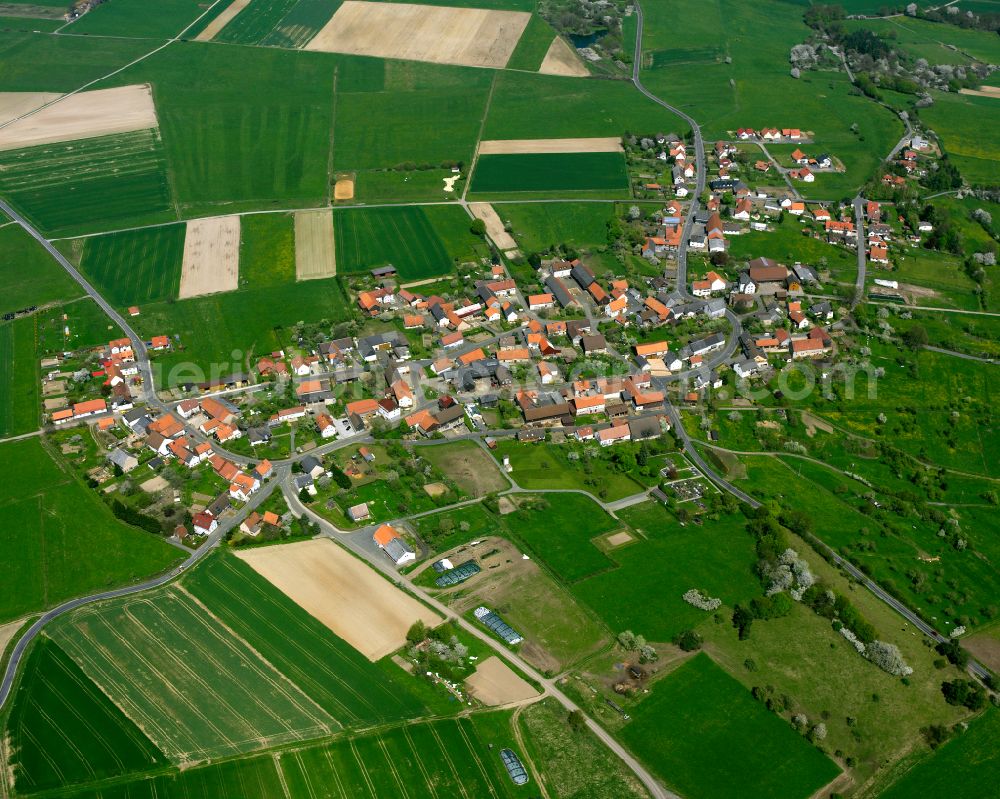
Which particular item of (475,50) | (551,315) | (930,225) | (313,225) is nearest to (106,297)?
(313,225)

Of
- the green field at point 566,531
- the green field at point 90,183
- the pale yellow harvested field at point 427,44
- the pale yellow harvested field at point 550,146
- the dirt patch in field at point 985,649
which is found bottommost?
the dirt patch in field at point 985,649

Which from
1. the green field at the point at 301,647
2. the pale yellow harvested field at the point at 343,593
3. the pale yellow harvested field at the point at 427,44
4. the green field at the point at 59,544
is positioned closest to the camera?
the green field at the point at 301,647

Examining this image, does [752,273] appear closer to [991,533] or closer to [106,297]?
[991,533]

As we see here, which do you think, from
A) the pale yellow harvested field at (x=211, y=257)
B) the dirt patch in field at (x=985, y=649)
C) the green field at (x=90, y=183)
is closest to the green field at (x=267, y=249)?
the pale yellow harvested field at (x=211, y=257)

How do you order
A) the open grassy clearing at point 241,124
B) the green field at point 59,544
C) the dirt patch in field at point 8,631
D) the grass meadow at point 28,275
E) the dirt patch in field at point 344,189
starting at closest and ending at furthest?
the dirt patch in field at point 8,631
the green field at point 59,544
the grass meadow at point 28,275
the dirt patch in field at point 344,189
the open grassy clearing at point 241,124

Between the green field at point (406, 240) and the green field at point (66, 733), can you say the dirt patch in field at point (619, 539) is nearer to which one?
the green field at point (66, 733)

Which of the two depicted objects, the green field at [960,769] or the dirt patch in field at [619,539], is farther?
the dirt patch in field at [619,539]

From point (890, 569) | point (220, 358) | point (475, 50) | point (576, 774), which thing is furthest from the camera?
point (475, 50)

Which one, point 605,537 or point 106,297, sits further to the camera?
point 106,297

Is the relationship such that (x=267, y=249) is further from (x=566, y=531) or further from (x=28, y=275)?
(x=566, y=531)
